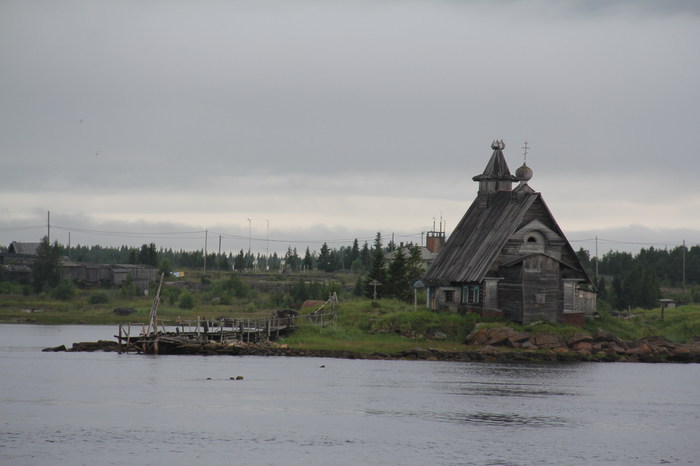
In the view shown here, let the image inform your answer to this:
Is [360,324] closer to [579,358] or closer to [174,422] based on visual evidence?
[579,358]

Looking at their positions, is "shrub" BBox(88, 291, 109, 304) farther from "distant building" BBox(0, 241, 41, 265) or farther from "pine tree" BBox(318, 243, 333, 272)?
"pine tree" BBox(318, 243, 333, 272)

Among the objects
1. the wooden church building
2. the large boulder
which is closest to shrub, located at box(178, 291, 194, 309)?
the wooden church building

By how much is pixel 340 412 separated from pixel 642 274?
74125mm

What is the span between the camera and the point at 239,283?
134 m

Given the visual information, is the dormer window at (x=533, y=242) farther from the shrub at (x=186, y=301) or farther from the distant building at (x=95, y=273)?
the distant building at (x=95, y=273)

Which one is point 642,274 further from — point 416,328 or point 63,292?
point 63,292

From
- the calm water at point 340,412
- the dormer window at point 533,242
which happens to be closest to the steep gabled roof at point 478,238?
the dormer window at point 533,242

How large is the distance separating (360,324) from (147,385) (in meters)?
24.6

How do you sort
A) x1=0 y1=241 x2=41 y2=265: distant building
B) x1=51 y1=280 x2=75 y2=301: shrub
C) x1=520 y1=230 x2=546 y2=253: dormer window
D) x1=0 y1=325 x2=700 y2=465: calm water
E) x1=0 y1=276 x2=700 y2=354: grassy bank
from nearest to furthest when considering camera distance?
1. x1=0 y1=325 x2=700 y2=465: calm water
2. x1=0 y1=276 x2=700 y2=354: grassy bank
3. x1=520 y1=230 x2=546 y2=253: dormer window
4. x1=51 y1=280 x2=75 y2=301: shrub
5. x1=0 y1=241 x2=41 y2=265: distant building

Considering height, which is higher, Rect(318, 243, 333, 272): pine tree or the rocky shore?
Rect(318, 243, 333, 272): pine tree

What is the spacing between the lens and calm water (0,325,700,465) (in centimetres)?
3934

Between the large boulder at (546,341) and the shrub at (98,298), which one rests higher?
the shrub at (98,298)

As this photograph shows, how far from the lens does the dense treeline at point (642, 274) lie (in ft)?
371

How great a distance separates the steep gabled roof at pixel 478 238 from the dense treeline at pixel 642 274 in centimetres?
3236
